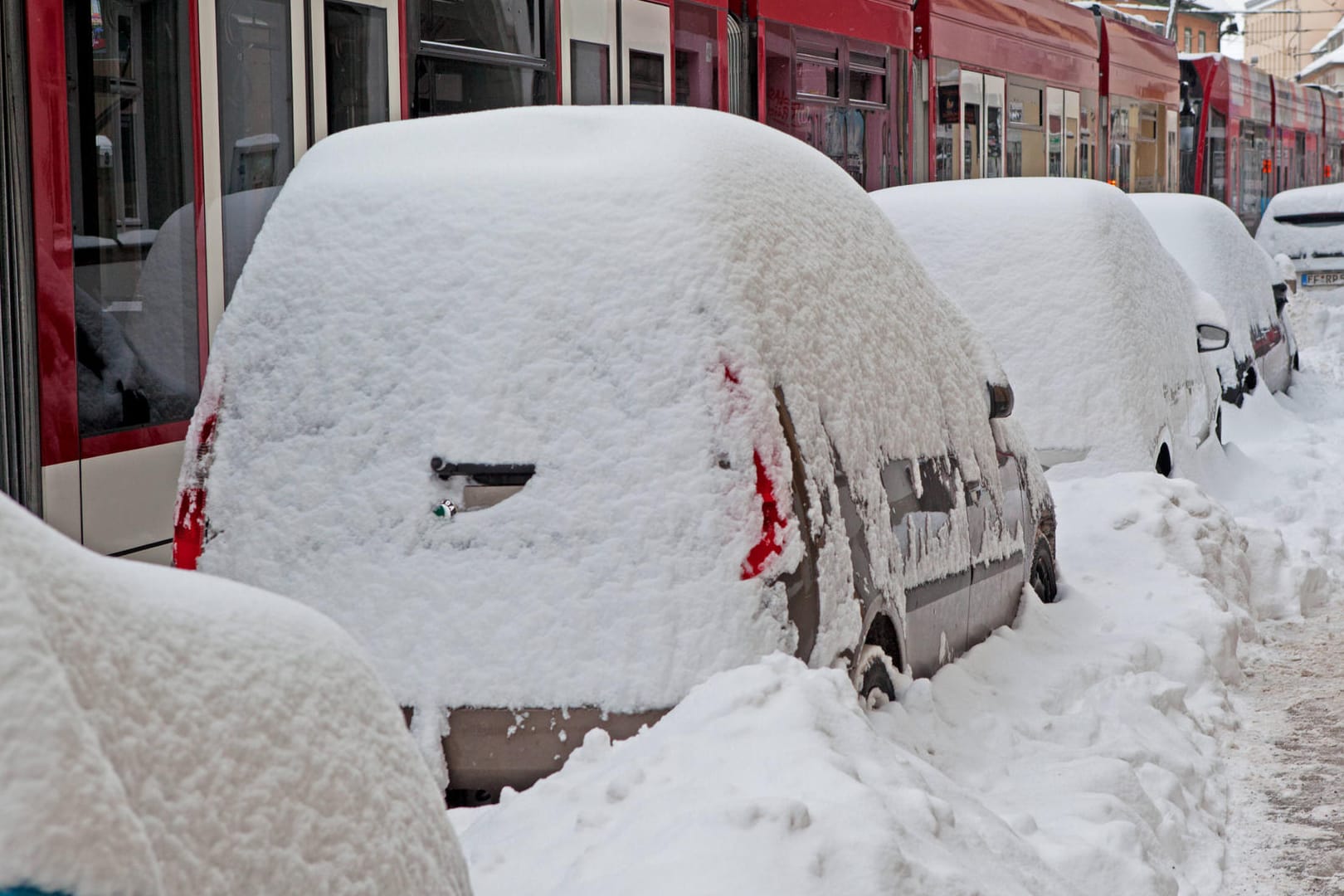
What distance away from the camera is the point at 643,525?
3.57m

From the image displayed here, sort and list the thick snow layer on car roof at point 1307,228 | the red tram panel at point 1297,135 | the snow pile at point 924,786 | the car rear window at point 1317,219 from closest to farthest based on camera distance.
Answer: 1. the snow pile at point 924,786
2. the thick snow layer on car roof at point 1307,228
3. the car rear window at point 1317,219
4. the red tram panel at point 1297,135

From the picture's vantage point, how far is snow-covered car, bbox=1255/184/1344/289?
22.0m

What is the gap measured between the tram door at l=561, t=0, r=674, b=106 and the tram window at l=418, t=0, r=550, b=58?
12.4 inches

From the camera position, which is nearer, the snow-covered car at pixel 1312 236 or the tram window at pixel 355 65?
the tram window at pixel 355 65

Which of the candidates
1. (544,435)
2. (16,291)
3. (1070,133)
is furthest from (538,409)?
(1070,133)

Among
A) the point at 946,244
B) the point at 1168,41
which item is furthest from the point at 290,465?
the point at 1168,41

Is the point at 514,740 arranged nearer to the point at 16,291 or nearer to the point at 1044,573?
the point at 16,291

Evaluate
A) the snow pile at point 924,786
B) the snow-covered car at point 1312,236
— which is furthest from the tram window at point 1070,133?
the snow pile at point 924,786

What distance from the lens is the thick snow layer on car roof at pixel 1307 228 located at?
2209cm

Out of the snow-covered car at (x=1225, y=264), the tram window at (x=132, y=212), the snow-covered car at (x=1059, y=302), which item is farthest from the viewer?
the snow-covered car at (x=1225, y=264)

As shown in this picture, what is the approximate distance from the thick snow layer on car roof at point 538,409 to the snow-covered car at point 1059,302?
381 centimetres

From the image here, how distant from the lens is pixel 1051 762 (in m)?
4.30

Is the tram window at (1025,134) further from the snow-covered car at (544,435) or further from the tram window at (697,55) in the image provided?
the snow-covered car at (544,435)

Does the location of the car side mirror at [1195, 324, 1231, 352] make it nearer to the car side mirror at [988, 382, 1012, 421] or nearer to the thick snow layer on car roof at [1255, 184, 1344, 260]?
the car side mirror at [988, 382, 1012, 421]
